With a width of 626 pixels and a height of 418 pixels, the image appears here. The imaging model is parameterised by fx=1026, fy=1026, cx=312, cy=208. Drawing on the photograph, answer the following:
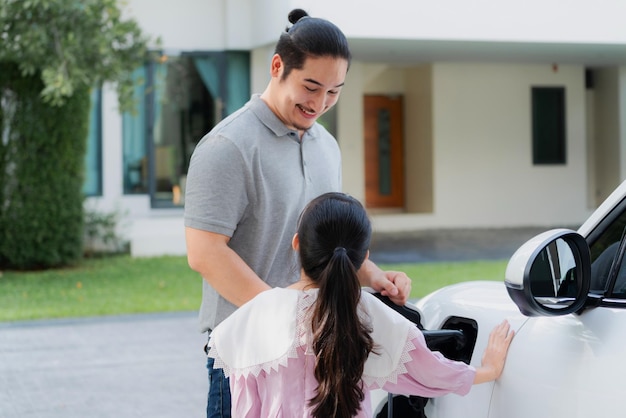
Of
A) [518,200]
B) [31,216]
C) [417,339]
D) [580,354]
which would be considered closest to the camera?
[580,354]

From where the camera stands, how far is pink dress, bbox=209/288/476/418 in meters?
2.47

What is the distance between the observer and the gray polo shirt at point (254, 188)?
8.96ft

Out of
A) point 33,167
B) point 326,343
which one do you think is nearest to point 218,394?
point 326,343

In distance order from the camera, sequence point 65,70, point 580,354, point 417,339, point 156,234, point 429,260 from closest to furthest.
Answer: point 580,354 → point 417,339 → point 65,70 → point 429,260 → point 156,234

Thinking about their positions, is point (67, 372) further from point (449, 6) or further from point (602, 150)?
point (602, 150)

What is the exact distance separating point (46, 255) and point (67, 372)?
5741mm

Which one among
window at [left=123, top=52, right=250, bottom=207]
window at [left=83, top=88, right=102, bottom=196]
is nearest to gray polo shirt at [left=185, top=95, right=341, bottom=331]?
window at [left=83, top=88, right=102, bottom=196]

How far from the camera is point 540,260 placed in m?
2.45

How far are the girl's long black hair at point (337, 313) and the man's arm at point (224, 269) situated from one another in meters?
0.29

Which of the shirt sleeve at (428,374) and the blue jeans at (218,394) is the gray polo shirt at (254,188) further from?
the shirt sleeve at (428,374)

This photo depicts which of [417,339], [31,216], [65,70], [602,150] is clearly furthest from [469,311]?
[602,150]

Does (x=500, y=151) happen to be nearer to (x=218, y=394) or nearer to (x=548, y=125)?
(x=548, y=125)

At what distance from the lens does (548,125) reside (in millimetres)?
20406

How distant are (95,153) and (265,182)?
13.4 m
